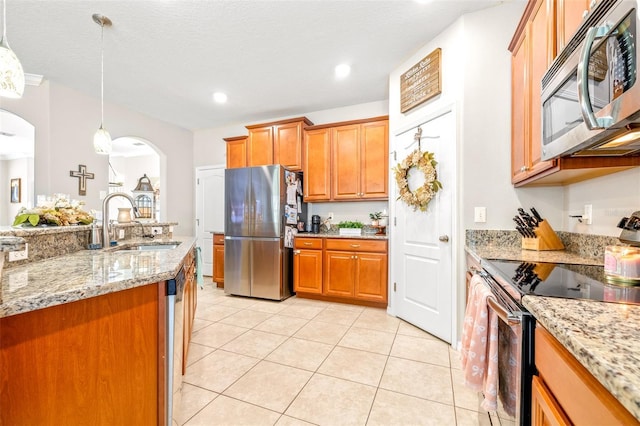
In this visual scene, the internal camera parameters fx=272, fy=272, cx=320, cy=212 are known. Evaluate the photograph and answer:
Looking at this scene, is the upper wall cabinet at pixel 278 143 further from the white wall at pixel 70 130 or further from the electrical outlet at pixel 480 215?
the electrical outlet at pixel 480 215

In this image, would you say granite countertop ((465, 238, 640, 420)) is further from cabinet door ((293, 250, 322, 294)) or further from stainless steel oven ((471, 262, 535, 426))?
cabinet door ((293, 250, 322, 294))

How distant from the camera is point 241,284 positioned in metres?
3.69

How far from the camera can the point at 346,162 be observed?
11.8 ft

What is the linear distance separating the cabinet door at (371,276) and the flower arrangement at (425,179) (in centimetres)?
83

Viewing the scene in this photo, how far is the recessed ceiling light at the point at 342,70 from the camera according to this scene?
9.65 ft

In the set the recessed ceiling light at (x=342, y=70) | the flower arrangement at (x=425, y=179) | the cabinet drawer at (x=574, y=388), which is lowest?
the cabinet drawer at (x=574, y=388)

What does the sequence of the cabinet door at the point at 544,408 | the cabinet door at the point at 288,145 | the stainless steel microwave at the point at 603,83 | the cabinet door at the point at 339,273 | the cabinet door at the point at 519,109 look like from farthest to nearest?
the cabinet door at the point at 288,145 → the cabinet door at the point at 339,273 → the cabinet door at the point at 519,109 → the stainless steel microwave at the point at 603,83 → the cabinet door at the point at 544,408

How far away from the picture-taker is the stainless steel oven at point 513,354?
779mm

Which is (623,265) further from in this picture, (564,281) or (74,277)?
(74,277)

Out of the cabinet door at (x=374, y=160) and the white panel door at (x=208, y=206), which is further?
the white panel door at (x=208, y=206)

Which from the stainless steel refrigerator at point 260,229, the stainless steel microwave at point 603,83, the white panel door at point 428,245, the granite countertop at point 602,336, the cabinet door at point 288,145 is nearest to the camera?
the granite countertop at point 602,336

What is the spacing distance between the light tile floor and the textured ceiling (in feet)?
8.89

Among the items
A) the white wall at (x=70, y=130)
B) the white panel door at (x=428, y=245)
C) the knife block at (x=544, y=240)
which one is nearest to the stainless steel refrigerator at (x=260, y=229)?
the white panel door at (x=428, y=245)

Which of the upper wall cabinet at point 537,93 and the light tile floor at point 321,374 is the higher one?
the upper wall cabinet at point 537,93
